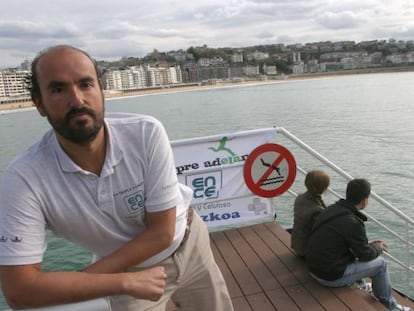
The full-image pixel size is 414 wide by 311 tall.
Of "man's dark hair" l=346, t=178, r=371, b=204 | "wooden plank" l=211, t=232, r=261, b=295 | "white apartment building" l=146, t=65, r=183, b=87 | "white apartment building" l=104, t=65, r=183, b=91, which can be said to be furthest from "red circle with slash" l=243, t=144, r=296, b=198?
"white apartment building" l=146, t=65, r=183, b=87

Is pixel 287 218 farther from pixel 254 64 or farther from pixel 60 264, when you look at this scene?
pixel 254 64

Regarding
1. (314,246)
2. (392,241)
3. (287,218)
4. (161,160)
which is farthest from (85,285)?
(287,218)

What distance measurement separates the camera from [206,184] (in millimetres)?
4379

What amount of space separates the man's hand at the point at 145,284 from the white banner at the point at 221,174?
276cm

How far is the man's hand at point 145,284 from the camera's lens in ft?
4.35

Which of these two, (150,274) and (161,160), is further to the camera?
(161,160)

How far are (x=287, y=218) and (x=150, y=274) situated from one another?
8.49m

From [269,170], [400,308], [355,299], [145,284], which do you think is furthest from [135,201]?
[269,170]

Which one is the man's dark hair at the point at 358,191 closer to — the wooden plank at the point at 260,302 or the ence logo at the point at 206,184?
the wooden plank at the point at 260,302

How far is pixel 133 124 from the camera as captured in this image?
155cm

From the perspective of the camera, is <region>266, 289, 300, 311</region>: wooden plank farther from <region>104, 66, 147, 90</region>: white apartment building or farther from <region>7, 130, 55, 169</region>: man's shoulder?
<region>104, 66, 147, 90</region>: white apartment building

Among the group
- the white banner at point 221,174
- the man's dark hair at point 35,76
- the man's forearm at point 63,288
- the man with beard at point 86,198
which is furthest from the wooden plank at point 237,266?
the man's dark hair at point 35,76

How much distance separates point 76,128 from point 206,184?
10.1 ft

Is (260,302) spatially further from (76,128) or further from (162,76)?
(162,76)
